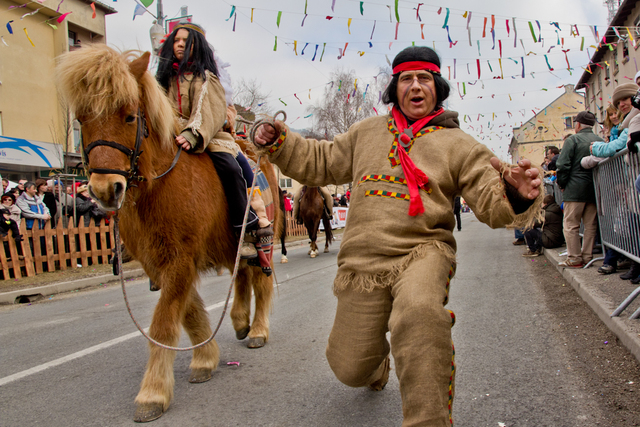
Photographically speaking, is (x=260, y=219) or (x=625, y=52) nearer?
(x=260, y=219)

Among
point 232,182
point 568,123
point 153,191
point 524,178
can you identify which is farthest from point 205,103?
point 568,123

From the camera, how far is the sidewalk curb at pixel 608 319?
330 cm

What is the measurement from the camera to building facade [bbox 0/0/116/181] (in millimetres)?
19438

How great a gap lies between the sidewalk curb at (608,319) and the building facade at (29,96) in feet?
62.9

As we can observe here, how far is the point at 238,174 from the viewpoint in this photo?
11.3ft

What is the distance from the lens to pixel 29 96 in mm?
21469

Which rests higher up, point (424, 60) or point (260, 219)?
point (424, 60)

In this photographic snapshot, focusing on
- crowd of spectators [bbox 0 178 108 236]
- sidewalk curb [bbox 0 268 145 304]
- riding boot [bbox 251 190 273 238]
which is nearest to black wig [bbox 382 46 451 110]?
riding boot [bbox 251 190 273 238]

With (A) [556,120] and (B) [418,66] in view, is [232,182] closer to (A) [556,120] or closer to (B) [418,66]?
(B) [418,66]

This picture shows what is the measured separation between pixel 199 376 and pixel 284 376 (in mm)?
623

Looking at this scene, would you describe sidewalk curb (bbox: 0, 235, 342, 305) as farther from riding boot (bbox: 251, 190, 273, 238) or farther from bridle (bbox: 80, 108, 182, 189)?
bridle (bbox: 80, 108, 182, 189)

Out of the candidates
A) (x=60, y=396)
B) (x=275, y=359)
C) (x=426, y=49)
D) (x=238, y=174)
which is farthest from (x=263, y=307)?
(x=426, y=49)

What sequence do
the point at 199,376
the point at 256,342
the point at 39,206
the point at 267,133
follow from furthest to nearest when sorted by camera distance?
the point at 39,206 < the point at 256,342 < the point at 199,376 < the point at 267,133

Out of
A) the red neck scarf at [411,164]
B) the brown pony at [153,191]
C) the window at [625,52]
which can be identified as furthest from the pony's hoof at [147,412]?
the window at [625,52]
